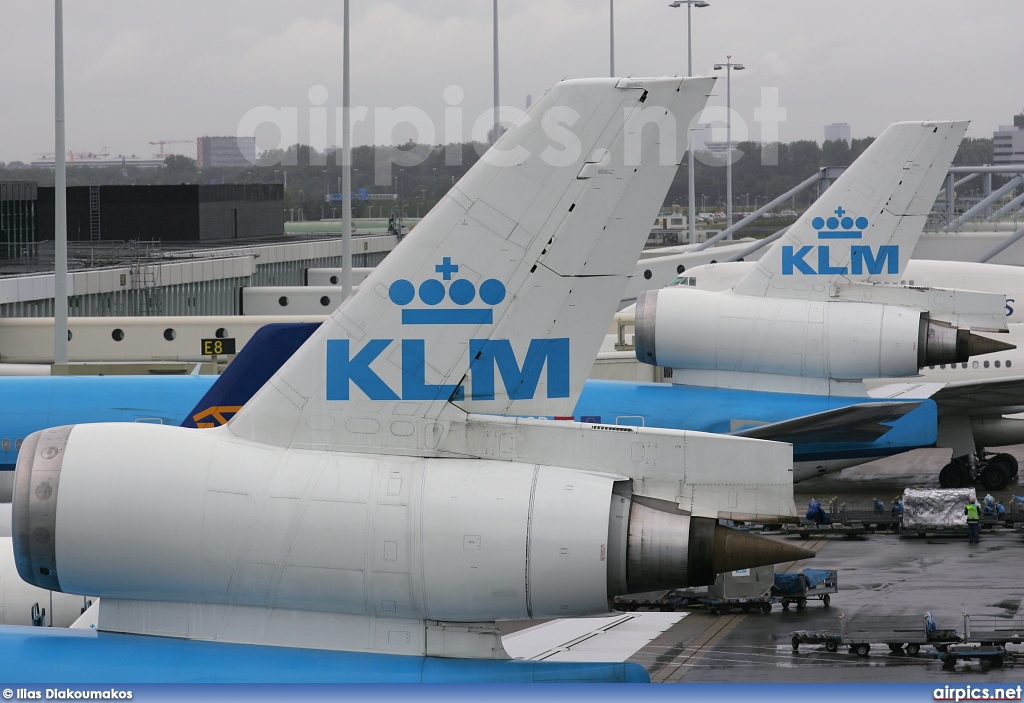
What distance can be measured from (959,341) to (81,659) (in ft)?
72.8

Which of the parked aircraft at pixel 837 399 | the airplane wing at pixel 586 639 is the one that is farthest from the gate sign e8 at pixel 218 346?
the airplane wing at pixel 586 639

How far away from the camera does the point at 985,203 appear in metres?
60.1

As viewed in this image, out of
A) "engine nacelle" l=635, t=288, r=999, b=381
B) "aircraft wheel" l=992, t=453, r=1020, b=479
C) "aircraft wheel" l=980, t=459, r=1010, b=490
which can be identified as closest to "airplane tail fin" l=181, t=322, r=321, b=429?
"engine nacelle" l=635, t=288, r=999, b=381

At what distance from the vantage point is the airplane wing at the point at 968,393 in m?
30.4

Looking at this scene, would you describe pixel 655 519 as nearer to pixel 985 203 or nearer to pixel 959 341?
pixel 959 341

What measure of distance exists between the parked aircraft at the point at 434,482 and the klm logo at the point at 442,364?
0.06 ft

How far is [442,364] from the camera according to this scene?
10133mm

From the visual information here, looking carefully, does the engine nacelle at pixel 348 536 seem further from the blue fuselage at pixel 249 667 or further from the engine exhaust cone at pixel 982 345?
the engine exhaust cone at pixel 982 345

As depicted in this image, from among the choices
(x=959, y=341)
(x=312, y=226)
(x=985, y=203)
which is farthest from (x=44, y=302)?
(x=312, y=226)

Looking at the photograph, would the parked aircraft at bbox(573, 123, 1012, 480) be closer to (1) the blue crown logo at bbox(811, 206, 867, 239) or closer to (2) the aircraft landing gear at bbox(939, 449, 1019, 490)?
(1) the blue crown logo at bbox(811, 206, 867, 239)

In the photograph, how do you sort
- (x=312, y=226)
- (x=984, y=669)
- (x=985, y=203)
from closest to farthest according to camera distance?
(x=984, y=669) < (x=985, y=203) < (x=312, y=226)

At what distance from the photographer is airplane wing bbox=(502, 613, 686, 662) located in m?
10.6

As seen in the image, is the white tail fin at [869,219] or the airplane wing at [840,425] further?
the white tail fin at [869,219]

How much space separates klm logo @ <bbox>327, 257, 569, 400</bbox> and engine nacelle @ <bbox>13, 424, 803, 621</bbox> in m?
0.77
